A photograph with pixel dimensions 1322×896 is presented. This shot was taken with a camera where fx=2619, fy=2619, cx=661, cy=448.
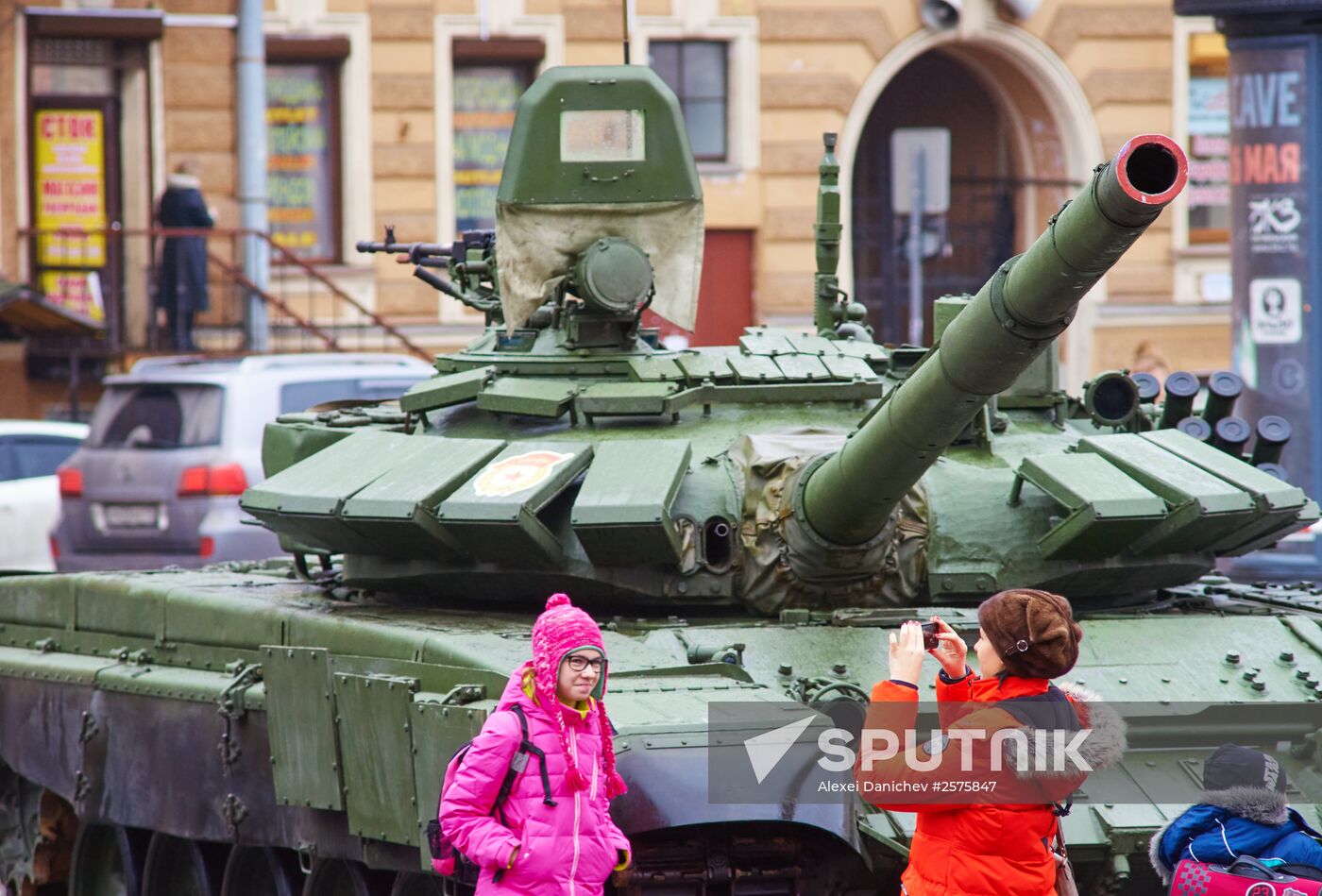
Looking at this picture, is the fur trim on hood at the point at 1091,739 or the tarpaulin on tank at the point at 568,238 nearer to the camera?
the fur trim on hood at the point at 1091,739

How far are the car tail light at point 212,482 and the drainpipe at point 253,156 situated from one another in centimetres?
564

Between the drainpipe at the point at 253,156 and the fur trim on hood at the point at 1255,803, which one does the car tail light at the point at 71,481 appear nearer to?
the drainpipe at the point at 253,156

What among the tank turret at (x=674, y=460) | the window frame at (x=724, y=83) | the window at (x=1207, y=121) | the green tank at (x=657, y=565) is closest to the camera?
the green tank at (x=657, y=565)

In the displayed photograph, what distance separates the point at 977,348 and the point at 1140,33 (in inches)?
752

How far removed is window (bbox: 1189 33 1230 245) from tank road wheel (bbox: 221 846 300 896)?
690 inches

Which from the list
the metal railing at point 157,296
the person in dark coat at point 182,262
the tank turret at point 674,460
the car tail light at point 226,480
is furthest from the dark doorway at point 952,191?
the tank turret at point 674,460

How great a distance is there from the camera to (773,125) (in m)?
25.2

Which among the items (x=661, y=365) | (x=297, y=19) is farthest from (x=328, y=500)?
(x=297, y=19)

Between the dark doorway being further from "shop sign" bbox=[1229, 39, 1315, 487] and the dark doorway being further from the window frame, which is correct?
"shop sign" bbox=[1229, 39, 1315, 487]

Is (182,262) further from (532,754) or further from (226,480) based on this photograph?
(532,754)

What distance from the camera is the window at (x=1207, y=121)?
26.3m

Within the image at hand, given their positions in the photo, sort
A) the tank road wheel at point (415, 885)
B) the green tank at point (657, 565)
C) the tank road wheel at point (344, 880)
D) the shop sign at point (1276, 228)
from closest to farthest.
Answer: the green tank at point (657, 565), the tank road wheel at point (415, 885), the tank road wheel at point (344, 880), the shop sign at point (1276, 228)

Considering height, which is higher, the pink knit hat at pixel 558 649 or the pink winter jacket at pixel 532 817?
the pink knit hat at pixel 558 649

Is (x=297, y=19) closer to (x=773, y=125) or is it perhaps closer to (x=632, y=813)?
(x=773, y=125)
